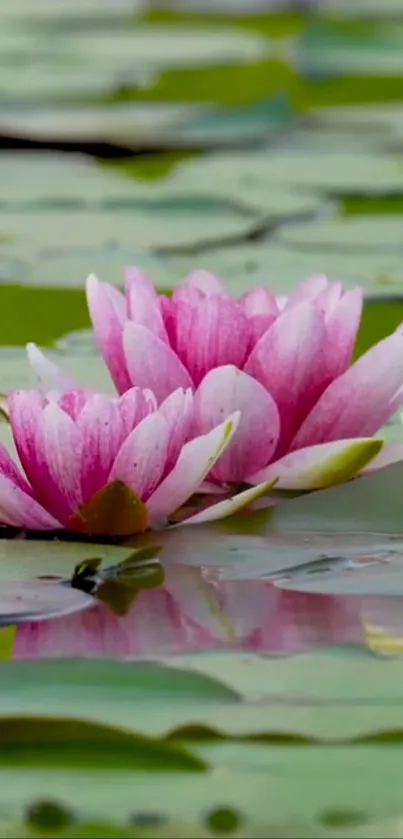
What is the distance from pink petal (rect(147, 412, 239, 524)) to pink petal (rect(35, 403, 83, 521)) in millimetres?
59

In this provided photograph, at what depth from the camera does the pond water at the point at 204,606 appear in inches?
34.4

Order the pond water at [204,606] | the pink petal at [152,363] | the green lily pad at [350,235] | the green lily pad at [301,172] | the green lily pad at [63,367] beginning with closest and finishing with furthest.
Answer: the pond water at [204,606] → the pink petal at [152,363] → the green lily pad at [63,367] → the green lily pad at [350,235] → the green lily pad at [301,172]

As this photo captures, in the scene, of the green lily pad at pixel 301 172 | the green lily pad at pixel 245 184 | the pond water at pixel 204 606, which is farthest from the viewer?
the green lily pad at pixel 301 172

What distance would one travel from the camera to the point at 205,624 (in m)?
1.11

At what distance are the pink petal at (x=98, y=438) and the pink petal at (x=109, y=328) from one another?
0.14m

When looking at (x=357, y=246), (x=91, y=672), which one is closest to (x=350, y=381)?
(x=91, y=672)

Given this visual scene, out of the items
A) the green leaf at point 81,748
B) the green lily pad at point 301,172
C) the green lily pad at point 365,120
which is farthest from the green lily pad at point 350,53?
the green leaf at point 81,748

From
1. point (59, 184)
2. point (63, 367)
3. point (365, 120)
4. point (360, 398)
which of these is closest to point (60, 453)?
point (360, 398)

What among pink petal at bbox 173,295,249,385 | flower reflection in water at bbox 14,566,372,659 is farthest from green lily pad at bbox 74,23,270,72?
flower reflection in water at bbox 14,566,372,659

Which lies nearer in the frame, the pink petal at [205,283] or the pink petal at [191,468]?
the pink petal at [191,468]

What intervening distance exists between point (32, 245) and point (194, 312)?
874 millimetres

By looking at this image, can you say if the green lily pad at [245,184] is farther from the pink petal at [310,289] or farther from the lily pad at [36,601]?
the lily pad at [36,601]

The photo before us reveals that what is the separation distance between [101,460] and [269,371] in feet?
0.55

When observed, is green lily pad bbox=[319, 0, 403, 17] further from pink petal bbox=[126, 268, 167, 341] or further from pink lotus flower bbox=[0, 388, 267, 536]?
pink lotus flower bbox=[0, 388, 267, 536]
